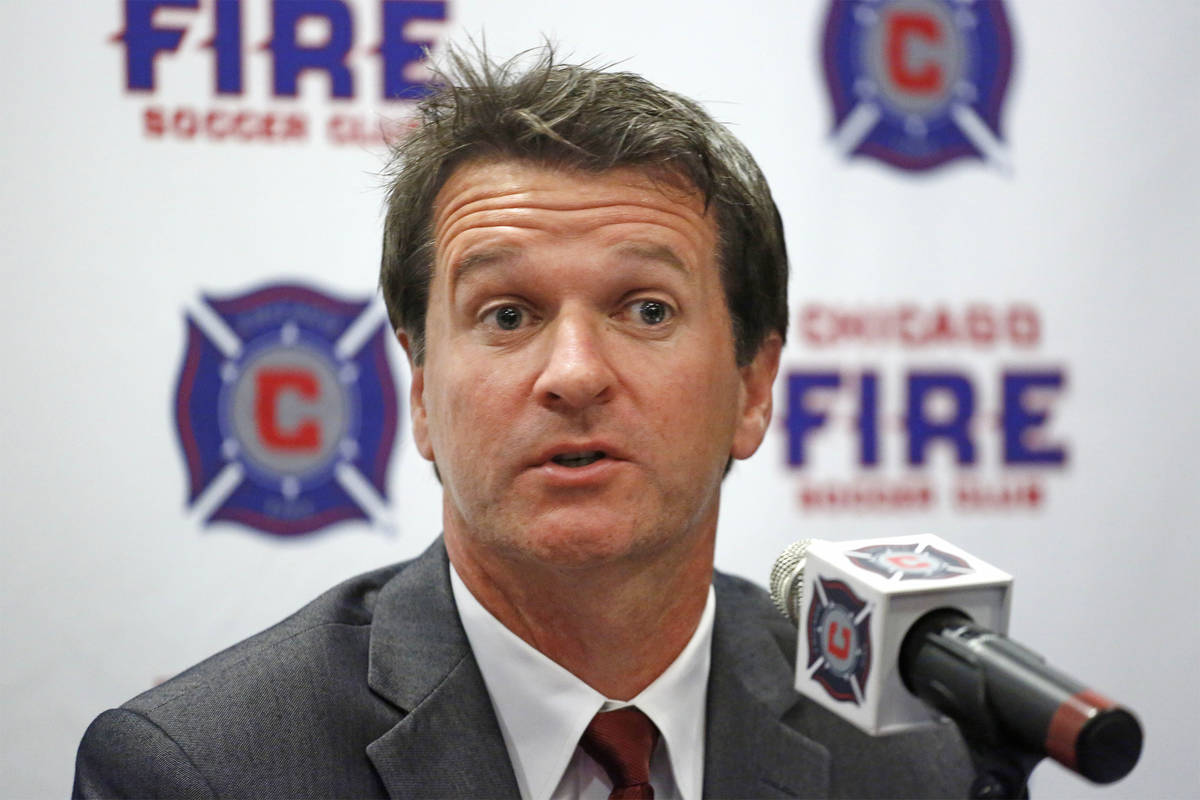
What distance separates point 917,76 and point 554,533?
1.73 metres

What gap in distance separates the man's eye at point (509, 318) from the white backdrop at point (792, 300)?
92 centimetres

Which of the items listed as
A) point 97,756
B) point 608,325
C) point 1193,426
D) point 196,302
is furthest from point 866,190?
point 97,756

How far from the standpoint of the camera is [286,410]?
98.3 inches

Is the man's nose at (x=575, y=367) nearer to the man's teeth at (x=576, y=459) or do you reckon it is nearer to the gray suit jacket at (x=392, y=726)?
the man's teeth at (x=576, y=459)

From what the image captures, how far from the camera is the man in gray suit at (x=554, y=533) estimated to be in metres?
1.58

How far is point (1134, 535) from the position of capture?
9.48 ft

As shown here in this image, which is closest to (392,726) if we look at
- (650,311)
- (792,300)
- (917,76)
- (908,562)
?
(650,311)

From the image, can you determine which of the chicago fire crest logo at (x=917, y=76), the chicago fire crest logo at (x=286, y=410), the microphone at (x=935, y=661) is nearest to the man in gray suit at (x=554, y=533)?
A: the microphone at (x=935, y=661)

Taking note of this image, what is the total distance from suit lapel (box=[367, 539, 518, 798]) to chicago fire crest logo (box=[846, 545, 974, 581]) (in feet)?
2.27

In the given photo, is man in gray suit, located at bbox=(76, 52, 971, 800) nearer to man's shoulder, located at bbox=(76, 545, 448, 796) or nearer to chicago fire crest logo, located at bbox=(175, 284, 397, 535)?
man's shoulder, located at bbox=(76, 545, 448, 796)

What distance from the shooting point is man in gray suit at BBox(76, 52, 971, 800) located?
1.58m

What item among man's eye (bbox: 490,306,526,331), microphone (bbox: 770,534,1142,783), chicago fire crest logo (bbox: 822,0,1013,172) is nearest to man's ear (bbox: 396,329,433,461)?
man's eye (bbox: 490,306,526,331)

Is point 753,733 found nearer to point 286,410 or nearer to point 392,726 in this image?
point 392,726

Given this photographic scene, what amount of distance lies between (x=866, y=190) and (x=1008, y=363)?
53cm
